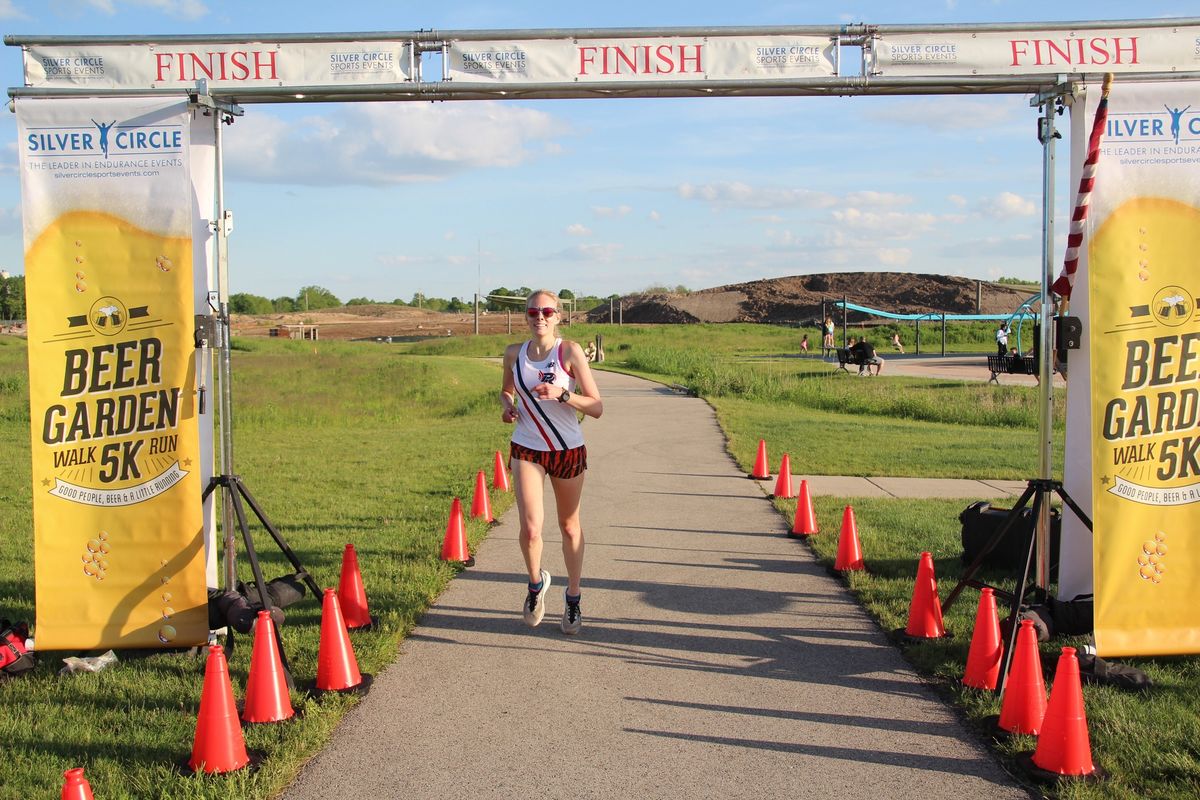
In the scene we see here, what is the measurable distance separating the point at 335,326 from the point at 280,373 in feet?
166

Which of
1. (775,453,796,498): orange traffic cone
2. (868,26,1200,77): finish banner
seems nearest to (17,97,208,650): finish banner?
(868,26,1200,77): finish banner

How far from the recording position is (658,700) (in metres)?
5.16

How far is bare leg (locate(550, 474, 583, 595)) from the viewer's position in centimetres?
621

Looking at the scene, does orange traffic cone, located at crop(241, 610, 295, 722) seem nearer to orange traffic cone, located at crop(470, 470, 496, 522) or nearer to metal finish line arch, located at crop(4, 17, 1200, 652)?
metal finish line arch, located at crop(4, 17, 1200, 652)

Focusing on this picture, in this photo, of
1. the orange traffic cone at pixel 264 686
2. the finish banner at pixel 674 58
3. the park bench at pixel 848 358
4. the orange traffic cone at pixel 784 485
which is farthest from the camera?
the park bench at pixel 848 358

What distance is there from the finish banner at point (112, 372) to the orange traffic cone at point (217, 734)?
1718 mm

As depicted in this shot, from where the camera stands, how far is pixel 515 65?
238 inches

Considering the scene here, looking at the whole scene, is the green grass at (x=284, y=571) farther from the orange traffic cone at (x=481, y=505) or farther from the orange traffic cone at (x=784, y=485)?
the orange traffic cone at (x=784, y=485)

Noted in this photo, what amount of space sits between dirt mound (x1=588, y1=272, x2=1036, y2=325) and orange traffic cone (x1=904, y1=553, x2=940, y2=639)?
2795 inches

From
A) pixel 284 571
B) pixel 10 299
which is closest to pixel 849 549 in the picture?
pixel 284 571

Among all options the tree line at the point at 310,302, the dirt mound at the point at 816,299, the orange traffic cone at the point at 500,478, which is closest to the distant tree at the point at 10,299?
the tree line at the point at 310,302

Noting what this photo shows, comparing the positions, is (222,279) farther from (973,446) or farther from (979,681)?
(973,446)

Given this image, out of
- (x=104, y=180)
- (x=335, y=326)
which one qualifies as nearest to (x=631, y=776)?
(x=104, y=180)

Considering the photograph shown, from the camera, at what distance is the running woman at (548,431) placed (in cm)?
613
